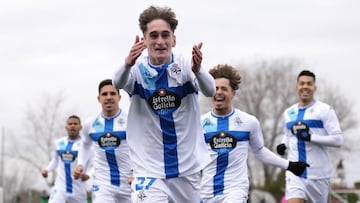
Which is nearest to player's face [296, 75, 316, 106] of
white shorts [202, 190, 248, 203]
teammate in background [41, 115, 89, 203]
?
white shorts [202, 190, 248, 203]

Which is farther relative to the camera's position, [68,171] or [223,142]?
[68,171]

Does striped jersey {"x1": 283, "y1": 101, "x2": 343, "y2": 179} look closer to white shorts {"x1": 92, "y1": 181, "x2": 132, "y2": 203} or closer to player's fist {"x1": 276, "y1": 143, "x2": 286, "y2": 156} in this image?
player's fist {"x1": 276, "y1": 143, "x2": 286, "y2": 156}

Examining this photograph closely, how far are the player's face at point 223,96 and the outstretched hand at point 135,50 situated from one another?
3.52 metres

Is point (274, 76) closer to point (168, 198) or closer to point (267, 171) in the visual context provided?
point (267, 171)

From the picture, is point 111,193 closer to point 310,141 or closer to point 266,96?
point 310,141

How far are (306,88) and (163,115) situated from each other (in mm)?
6382

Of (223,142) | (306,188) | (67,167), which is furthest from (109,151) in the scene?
(67,167)

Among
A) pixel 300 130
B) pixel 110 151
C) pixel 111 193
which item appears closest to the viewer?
pixel 111 193

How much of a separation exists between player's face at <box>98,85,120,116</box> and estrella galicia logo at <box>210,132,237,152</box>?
2544 mm

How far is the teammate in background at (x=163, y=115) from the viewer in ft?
26.2

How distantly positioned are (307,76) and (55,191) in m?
6.36

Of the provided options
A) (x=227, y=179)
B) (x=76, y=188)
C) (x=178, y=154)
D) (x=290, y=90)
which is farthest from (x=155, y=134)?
(x=290, y=90)

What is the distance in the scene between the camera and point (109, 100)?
42.8 ft

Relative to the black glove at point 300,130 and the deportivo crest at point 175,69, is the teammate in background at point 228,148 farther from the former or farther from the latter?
the deportivo crest at point 175,69
